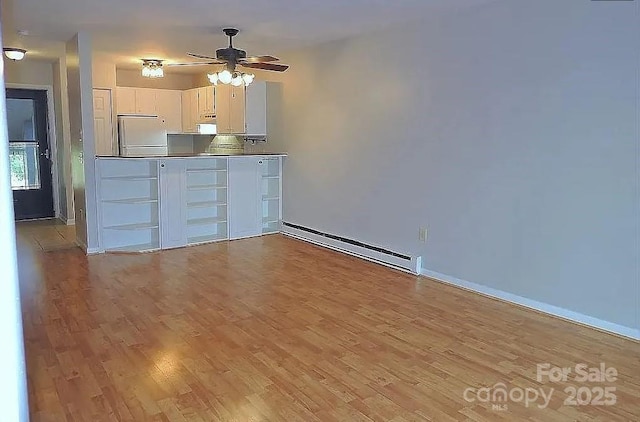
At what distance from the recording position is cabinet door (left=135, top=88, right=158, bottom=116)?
26.2ft

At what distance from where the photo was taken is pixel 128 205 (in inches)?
230

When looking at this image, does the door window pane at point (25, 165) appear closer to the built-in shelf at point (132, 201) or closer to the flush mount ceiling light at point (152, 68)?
the flush mount ceiling light at point (152, 68)

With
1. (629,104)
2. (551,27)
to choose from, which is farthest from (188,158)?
(629,104)

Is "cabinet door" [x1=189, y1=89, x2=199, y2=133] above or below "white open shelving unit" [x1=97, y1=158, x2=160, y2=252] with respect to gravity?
above

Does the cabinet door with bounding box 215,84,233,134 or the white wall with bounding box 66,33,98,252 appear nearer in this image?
the white wall with bounding box 66,33,98,252

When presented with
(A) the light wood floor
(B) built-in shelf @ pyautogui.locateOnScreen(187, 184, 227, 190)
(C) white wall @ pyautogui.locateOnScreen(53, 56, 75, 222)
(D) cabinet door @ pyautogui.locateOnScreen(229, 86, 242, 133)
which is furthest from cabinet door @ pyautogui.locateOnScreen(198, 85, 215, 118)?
(A) the light wood floor

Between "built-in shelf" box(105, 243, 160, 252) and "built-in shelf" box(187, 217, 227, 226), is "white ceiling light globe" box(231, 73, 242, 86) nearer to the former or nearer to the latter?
"built-in shelf" box(187, 217, 227, 226)

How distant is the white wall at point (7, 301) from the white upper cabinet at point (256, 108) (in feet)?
19.7

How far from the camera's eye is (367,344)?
3.20 metres

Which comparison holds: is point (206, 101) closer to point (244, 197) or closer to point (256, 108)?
point (256, 108)

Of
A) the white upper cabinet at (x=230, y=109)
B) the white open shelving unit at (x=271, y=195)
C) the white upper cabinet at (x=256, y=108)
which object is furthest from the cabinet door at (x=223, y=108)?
the white open shelving unit at (x=271, y=195)

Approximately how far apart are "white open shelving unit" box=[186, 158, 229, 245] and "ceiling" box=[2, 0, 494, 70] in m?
1.50

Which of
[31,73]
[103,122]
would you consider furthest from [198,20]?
[31,73]

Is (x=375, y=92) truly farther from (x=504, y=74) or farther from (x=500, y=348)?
(x=500, y=348)
